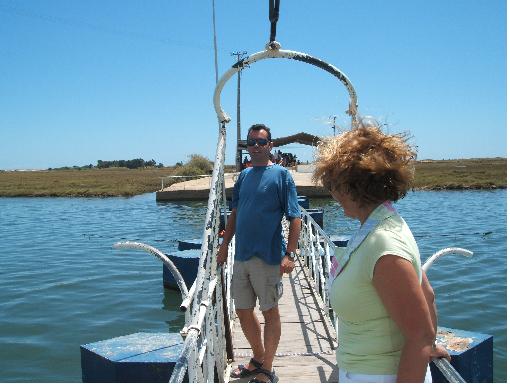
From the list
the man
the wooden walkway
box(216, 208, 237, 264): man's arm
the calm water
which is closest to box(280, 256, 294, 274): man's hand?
the man

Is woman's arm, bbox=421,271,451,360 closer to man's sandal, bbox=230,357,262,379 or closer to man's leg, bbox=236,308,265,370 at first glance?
man's leg, bbox=236,308,265,370

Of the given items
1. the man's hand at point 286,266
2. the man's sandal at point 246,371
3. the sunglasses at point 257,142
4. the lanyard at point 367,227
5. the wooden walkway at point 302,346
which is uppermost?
the sunglasses at point 257,142

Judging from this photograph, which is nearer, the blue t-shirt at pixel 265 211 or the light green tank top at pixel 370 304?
the light green tank top at pixel 370 304

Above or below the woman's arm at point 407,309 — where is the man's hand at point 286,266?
below

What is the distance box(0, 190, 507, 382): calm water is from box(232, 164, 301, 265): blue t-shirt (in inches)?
170

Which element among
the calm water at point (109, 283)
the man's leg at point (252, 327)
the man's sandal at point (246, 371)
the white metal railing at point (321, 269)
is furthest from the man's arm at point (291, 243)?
the calm water at point (109, 283)

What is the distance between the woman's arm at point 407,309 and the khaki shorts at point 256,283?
2.04 m

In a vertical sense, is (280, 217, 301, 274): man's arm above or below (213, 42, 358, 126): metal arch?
below

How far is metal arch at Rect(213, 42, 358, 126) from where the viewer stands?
469 centimetres

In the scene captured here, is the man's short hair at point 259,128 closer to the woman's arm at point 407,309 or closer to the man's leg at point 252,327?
the man's leg at point 252,327

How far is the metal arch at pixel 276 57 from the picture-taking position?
4.69 meters

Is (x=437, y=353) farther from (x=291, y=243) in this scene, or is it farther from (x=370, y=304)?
(x=291, y=243)

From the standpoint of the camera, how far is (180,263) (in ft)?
31.0

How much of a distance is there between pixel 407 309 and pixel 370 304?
0.46 ft
